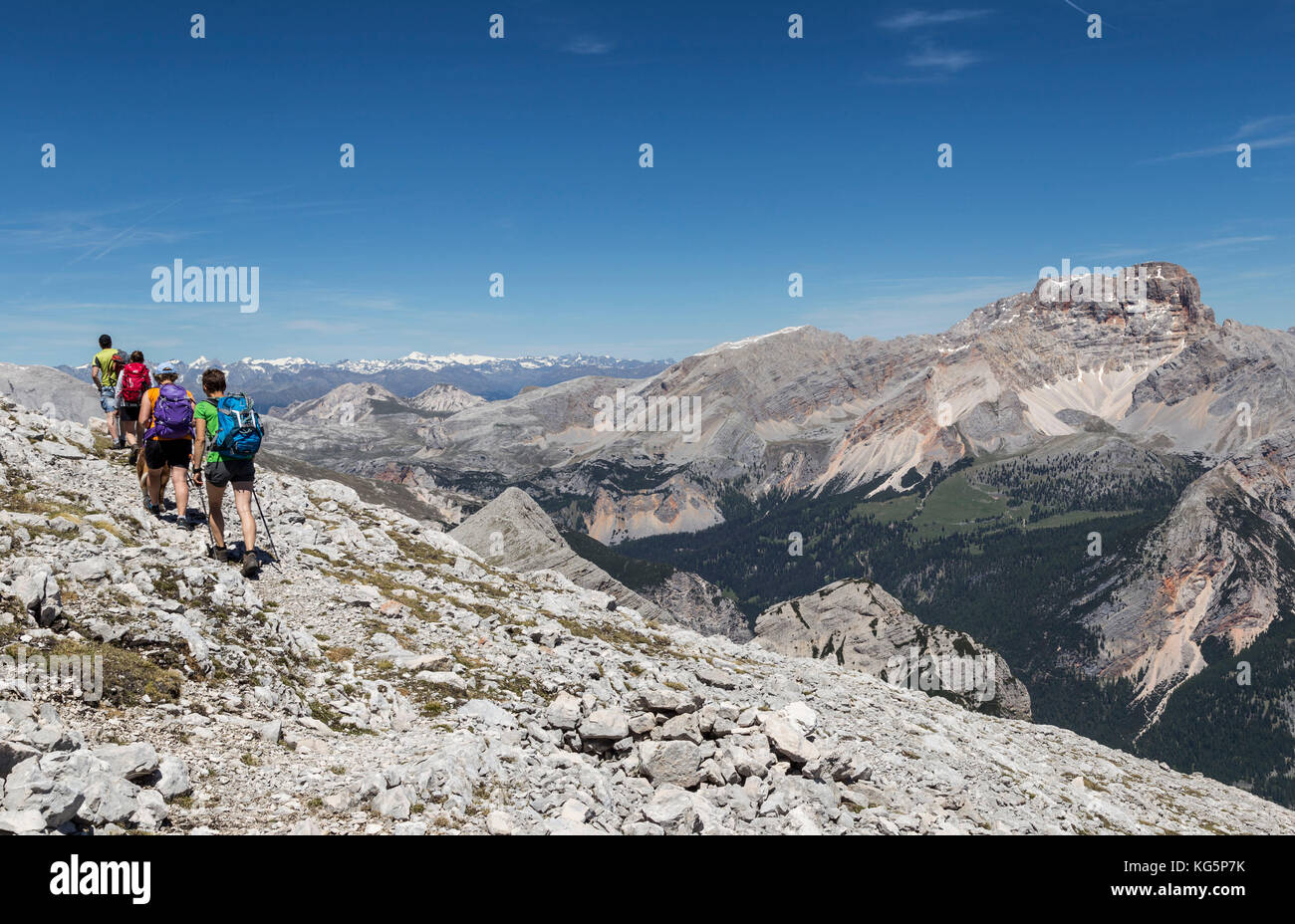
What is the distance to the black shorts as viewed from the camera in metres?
26.0

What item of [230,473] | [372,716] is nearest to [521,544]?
[230,473]

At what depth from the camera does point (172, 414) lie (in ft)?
82.5

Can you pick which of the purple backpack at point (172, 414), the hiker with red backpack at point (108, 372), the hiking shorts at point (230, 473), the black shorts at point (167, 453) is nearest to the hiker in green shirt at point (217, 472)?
the hiking shorts at point (230, 473)

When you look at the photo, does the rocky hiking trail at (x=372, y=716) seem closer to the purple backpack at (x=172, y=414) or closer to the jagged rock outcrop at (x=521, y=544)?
the purple backpack at (x=172, y=414)

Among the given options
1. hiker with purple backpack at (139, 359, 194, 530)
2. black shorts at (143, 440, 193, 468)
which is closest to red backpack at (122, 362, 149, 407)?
hiker with purple backpack at (139, 359, 194, 530)

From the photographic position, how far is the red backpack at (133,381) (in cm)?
3067

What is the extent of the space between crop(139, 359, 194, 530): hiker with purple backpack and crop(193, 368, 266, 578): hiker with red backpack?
85.4 inches

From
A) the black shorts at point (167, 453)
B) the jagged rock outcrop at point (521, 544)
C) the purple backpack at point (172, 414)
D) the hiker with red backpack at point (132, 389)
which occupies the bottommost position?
the jagged rock outcrop at point (521, 544)

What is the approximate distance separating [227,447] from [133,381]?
11.9m

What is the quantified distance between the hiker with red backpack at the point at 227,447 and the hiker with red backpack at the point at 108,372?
42.5 feet

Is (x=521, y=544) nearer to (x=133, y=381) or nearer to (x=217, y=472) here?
(x=133, y=381)
